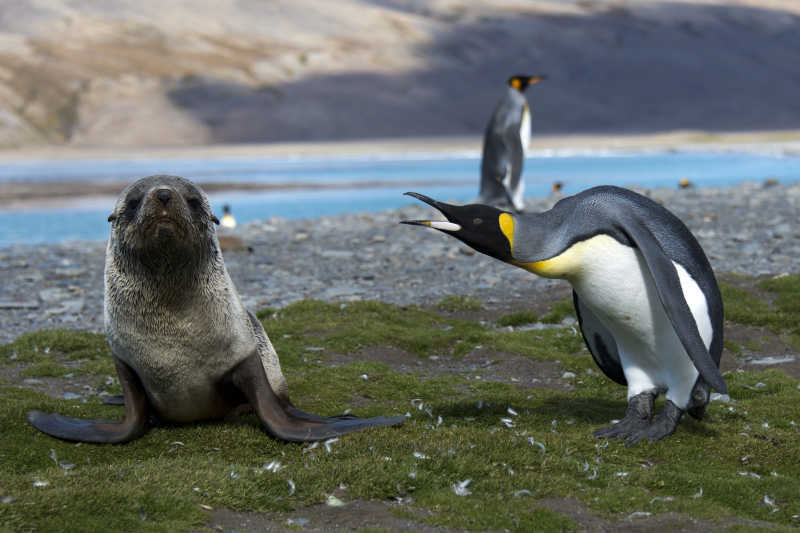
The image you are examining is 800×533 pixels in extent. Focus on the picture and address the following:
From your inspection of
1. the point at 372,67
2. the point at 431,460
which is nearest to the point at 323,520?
the point at 431,460

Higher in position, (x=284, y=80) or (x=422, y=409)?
(x=284, y=80)

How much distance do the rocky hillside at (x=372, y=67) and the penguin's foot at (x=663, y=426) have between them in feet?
369

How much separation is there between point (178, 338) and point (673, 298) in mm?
2861

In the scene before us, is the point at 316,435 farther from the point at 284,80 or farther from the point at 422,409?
the point at 284,80

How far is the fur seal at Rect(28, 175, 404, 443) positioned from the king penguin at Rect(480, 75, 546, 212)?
46.4ft

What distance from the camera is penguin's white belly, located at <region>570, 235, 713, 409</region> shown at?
5574 mm

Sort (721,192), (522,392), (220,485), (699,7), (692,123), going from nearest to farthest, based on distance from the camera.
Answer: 1. (220,485)
2. (522,392)
3. (721,192)
4. (692,123)
5. (699,7)

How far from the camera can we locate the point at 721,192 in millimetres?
22594

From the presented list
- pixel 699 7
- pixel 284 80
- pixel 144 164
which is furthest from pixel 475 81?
pixel 144 164

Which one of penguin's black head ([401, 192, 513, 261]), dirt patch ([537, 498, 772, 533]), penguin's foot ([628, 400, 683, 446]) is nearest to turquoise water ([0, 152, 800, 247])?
penguin's black head ([401, 192, 513, 261])

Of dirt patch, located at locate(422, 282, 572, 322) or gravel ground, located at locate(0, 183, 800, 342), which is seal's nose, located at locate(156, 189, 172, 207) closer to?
gravel ground, located at locate(0, 183, 800, 342)

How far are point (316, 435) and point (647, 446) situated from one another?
1.94 m

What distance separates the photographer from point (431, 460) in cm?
521

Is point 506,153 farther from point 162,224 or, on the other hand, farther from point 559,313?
point 162,224
